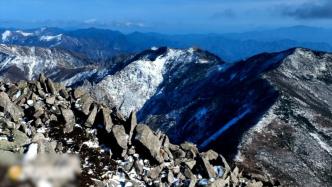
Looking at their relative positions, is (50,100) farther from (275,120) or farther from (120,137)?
(275,120)

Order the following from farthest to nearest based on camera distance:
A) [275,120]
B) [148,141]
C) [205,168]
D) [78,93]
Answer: [275,120] → [78,93] → [148,141] → [205,168]

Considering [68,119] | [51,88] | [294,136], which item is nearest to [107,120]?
[68,119]

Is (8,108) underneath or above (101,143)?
above

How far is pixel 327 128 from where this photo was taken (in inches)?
4811

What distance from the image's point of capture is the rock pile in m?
35.2

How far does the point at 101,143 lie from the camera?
40.0m

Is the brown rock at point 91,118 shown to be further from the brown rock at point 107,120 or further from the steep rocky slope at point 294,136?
the steep rocky slope at point 294,136

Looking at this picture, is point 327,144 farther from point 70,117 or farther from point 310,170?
point 70,117

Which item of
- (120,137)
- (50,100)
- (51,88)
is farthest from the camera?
(51,88)

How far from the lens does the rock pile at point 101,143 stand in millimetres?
35250

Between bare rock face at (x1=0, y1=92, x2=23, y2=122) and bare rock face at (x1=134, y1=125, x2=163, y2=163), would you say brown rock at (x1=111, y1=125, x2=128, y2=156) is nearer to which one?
bare rock face at (x1=134, y1=125, x2=163, y2=163)

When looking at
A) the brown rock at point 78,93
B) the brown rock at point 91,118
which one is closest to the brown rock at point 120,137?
the brown rock at point 91,118

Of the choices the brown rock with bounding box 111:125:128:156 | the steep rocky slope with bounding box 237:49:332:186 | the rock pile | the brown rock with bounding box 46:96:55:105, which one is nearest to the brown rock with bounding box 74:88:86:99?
the rock pile

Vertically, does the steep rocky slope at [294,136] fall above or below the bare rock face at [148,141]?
below
